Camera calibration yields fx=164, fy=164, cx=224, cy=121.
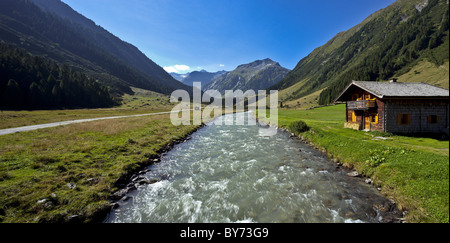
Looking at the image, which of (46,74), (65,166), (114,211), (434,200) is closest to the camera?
(434,200)

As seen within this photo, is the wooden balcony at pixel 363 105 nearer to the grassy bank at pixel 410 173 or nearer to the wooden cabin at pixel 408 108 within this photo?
the wooden cabin at pixel 408 108

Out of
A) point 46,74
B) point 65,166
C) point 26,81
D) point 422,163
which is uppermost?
point 46,74

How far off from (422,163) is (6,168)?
30268 mm

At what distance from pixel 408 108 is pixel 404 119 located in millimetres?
1475

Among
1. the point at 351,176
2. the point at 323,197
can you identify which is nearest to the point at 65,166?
the point at 323,197

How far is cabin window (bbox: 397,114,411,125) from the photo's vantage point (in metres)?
21.1

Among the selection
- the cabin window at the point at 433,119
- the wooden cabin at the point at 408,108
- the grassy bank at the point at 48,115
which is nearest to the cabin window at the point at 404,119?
the wooden cabin at the point at 408,108

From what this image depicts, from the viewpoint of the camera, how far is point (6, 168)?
1234 cm

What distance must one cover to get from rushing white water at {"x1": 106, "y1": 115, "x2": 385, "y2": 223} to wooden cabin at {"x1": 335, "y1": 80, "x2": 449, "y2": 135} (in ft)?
39.1

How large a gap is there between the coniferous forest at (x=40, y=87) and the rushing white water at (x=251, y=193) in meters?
110

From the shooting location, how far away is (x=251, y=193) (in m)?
12.3

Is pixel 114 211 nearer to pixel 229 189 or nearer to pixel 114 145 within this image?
pixel 229 189

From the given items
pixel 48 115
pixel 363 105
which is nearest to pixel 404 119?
pixel 363 105

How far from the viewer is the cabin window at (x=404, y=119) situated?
21141 mm
